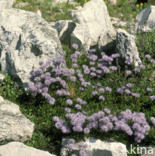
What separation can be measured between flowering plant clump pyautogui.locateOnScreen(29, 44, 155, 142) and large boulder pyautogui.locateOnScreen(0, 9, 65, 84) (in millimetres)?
323

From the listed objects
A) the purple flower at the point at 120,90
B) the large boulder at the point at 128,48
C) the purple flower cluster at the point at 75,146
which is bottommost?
the purple flower cluster at the point at 75,146

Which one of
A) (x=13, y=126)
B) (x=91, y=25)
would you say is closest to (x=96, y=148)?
(x=13, y=126)

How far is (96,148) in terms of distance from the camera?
18.6 feet

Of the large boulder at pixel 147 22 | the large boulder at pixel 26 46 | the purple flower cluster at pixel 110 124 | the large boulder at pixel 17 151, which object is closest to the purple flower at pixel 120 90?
the purple flower cluster at pixel 110 124

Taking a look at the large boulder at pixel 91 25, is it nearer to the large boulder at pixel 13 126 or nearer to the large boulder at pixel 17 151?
the large boulder at pixel 13 126

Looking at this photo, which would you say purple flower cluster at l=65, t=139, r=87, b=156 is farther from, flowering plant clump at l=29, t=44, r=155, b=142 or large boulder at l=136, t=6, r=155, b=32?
large boulder at l=136, t=6, r=155, b=32

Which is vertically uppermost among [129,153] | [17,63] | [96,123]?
[17,63]

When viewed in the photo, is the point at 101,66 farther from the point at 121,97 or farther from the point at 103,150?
the point at 103,150

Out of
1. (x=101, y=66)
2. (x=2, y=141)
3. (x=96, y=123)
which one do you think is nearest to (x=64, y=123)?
(x=96, y=123)

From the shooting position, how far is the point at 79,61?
8500 millimetres

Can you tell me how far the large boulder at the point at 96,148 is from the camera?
5.55 meters

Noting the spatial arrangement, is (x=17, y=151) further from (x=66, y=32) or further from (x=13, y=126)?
(x=66, y=32)

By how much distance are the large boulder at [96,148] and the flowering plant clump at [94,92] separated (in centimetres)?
23

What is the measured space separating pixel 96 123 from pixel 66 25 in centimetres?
476
